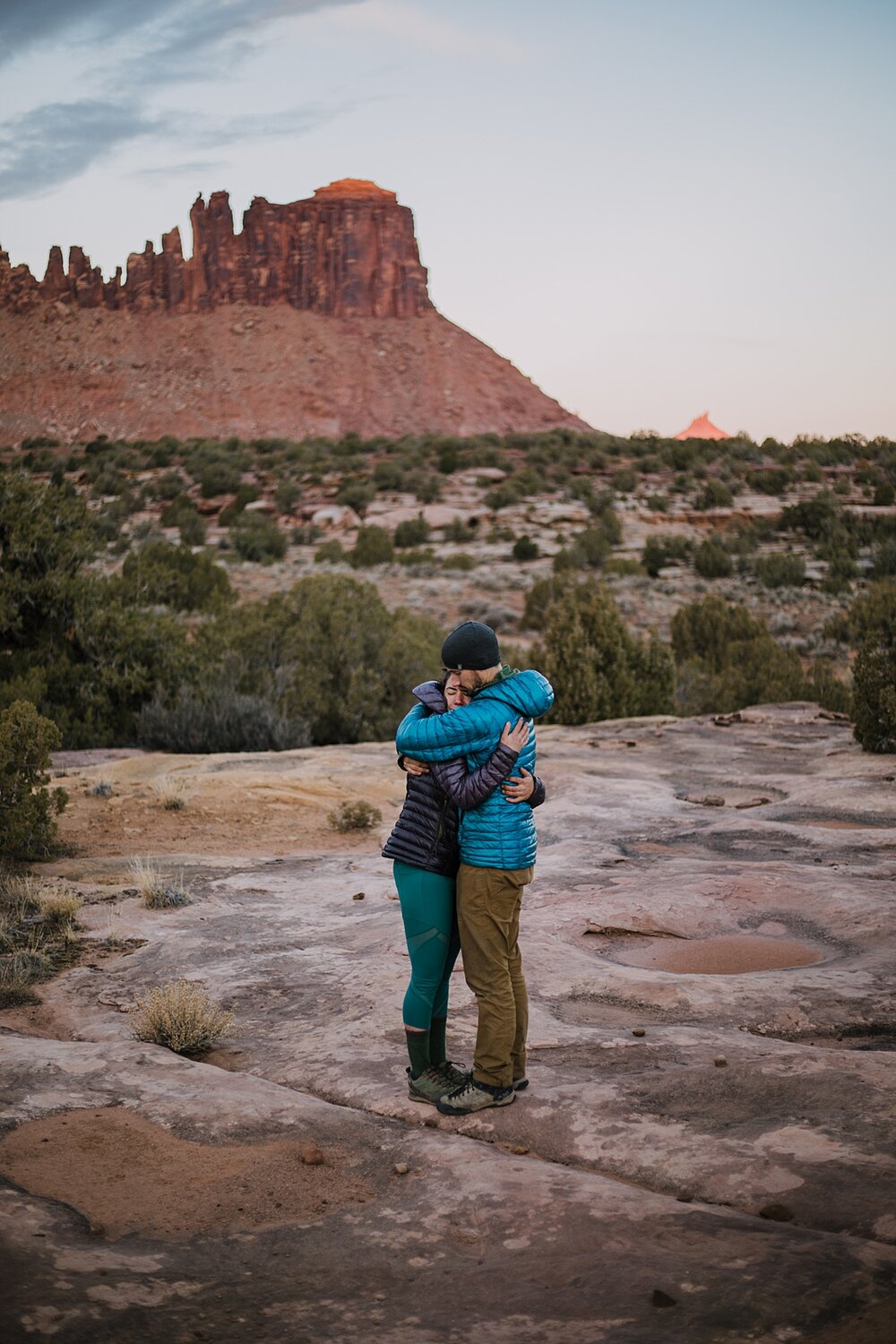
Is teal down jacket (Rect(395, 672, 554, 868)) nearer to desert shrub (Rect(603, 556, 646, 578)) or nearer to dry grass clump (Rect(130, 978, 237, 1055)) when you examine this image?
dry grass clump (Rect(130, 978, 237, 1055))

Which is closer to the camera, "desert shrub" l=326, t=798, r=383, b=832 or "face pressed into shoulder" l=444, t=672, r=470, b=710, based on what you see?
"face pressed into shoulder" l=444, t=672, r=470, b=710

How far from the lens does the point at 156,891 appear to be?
669 centimetres

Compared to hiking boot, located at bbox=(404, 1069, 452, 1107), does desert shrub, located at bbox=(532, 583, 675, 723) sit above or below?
above

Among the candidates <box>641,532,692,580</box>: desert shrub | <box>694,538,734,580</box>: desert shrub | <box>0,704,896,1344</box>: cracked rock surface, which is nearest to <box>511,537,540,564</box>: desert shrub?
<box>641,532,692,580</box>: desert shrub

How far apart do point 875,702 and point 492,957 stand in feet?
27.4

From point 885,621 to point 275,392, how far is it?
2874 inches

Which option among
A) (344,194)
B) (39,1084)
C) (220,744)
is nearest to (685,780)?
(220,744)

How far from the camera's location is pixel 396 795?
33.1 feet

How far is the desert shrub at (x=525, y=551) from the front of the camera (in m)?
32.4

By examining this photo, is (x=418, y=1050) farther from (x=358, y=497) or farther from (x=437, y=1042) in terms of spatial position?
(x=358, y=497)

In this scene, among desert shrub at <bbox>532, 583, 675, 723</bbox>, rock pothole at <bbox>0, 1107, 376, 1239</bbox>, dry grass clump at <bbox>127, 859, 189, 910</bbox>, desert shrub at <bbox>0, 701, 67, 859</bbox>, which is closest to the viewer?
rock pothole at <bbox>0, 1107, 376, 1239</bbox>

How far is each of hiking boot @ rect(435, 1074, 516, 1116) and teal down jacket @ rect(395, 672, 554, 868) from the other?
757mm

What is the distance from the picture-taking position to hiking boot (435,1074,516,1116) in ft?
12.7

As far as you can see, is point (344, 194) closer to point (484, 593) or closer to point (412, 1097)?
point (484, 593)
